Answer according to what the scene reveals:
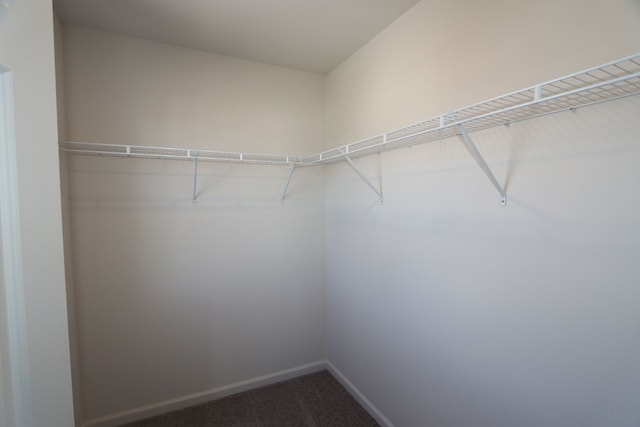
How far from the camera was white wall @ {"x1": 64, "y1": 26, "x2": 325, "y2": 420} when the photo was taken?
189 cm

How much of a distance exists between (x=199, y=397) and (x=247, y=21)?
2.76 m

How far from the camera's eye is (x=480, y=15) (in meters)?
1.31

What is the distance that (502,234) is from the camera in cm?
125

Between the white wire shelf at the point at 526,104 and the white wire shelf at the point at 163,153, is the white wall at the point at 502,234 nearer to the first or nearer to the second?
the white wire shelf at the point at 526,104

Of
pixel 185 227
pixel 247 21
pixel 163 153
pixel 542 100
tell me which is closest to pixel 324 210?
pixel 185 227

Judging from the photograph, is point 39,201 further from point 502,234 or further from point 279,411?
point 279,411

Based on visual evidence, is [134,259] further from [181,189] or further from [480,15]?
[480,15]

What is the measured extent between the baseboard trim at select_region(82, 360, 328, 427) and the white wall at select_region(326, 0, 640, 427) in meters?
0.68

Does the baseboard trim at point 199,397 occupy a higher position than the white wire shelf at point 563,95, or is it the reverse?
the white wire shelf at point 563,95

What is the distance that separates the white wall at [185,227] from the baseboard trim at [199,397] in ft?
0.14

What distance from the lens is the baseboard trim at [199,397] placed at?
198cm

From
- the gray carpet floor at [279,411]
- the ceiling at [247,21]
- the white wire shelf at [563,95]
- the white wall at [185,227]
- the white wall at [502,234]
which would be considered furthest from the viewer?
the gray carpet floor at [279,411]

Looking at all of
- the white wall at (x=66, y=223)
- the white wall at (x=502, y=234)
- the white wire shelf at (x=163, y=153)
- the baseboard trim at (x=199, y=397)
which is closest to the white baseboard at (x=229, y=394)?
the baseboard trim at (x=199, y=397)

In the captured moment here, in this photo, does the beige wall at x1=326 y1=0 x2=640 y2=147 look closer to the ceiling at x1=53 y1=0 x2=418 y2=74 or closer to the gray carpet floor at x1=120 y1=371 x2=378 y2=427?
the ceiling at x1=53 y1=0 x2=418 y2=74
